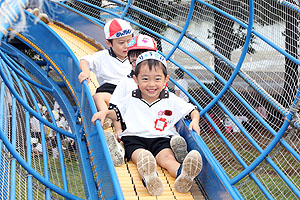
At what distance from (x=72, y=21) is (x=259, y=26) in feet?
13.6

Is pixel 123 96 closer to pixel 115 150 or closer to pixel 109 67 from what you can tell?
pixel 115 150

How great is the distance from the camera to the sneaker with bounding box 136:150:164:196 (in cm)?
272

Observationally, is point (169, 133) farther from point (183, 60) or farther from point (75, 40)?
point (75, 40)

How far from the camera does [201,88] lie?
5.37m

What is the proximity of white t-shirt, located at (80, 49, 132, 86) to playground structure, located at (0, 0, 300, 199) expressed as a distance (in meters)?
0.27

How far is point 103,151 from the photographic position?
2.61 metres

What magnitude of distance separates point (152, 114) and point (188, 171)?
0.73 metres

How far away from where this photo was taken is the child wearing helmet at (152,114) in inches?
123

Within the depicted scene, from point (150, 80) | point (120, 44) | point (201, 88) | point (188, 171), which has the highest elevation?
point (150, 80)

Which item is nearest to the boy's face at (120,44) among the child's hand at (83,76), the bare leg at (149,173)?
the child's hand at (83,76)

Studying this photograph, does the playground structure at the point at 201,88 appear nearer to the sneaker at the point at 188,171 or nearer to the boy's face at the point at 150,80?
the sneaker at the point at 188,171

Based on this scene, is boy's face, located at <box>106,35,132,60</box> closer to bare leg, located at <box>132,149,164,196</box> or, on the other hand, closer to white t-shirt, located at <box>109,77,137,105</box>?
white t-shirt, located at <box>109,77,137,105</box>

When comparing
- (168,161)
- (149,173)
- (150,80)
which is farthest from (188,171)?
(150,80)

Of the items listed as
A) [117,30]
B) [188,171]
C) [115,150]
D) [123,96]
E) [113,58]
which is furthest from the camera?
[113,58]
